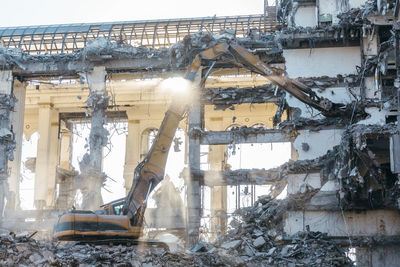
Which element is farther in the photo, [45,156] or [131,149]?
[131,149]

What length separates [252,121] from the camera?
3538cm

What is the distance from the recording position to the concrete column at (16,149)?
28.5 metres

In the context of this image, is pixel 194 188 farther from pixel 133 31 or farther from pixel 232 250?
pixel 232 250

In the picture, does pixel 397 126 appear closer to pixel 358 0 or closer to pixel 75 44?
pixel 358 0

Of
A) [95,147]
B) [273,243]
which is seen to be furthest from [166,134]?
[95,147]

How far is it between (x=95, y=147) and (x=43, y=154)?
7.77 m

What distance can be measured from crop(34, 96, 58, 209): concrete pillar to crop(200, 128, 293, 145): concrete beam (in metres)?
10.6

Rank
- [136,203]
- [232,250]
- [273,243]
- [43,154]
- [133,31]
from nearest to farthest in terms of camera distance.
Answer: [136,203] → [232,250] → [273,243] → [133,31] → [43,154]

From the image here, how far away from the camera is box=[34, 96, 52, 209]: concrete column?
33.0 meters

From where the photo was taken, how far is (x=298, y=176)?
73.6ft

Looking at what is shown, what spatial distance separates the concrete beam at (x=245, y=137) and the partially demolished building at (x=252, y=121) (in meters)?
0.05

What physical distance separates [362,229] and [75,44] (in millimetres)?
16288

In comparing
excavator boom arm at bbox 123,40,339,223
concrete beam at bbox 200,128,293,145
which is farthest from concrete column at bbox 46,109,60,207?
excavator boom arm at bbox 123,40,339,223

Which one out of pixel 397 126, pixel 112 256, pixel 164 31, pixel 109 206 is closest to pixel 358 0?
pixel 164 31
